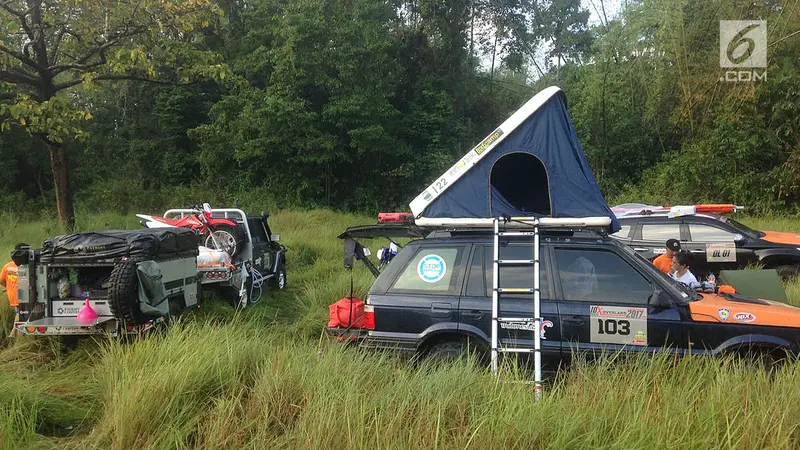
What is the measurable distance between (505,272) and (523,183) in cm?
160

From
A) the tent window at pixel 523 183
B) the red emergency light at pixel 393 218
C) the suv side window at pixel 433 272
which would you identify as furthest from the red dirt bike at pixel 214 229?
the tent window at pixel 523 183

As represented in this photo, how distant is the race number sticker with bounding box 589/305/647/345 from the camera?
4.73 meters

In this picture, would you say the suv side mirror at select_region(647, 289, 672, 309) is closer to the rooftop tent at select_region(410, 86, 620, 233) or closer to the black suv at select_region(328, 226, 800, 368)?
the black suv at select_region(328, 226, 800, 368)

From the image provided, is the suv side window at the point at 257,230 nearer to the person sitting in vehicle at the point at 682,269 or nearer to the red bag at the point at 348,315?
the red bag at the point at 348,315

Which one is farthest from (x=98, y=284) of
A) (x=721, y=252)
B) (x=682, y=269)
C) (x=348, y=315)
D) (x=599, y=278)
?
(x=721, y=252)

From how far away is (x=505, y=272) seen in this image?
5.18 meters

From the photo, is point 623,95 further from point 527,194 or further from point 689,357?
point 689,357

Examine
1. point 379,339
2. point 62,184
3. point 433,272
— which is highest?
point 62,184

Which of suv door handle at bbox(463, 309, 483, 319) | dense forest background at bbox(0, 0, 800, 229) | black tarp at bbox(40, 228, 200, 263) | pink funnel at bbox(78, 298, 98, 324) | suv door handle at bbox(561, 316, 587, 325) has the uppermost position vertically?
dense forest background at bbox(0, 0, 800, 229)

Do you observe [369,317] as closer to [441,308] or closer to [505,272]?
[441,308]

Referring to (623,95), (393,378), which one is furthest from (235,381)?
(623,95)

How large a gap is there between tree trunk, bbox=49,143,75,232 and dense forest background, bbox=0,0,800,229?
5.72 metres

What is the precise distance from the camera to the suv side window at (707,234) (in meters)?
9.92

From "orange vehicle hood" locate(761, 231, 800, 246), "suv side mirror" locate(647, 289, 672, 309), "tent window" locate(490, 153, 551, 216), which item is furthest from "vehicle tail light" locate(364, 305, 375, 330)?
"orange vehicle hood" locate(761, 231, 800, 246)
